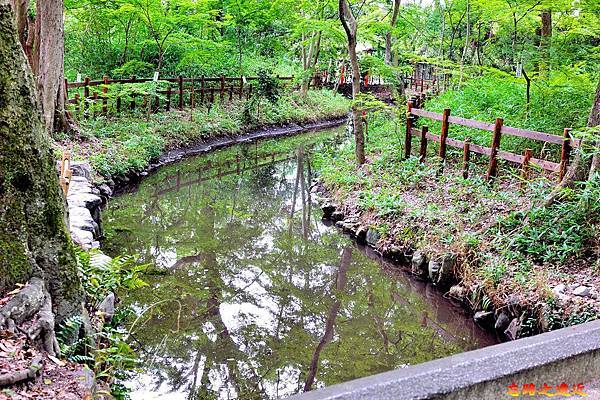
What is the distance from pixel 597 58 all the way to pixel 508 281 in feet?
23.3

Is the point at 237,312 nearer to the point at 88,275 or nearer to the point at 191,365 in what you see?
the point at 191,365

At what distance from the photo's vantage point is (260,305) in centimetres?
712

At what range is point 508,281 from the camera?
6402 mm

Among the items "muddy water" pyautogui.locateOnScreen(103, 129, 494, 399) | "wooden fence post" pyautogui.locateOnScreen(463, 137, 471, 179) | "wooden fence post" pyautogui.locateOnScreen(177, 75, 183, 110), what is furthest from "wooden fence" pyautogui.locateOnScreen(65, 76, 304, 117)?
"wooden fence post" pyautogui.locateOnScreen(463, 137, 471, 179)

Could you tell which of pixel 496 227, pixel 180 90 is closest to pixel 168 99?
pixel 180 90

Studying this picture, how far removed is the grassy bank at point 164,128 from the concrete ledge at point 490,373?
1087 cm

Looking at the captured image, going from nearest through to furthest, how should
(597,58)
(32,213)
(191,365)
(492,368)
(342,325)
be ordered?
(492,368)
(32,213)
(191,365)
(342,325)
(597,58)

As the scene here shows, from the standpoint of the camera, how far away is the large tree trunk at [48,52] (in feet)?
36.2

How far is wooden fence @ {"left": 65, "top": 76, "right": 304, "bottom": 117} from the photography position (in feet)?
47.9

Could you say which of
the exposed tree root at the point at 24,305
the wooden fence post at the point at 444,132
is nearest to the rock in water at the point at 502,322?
the wooden fence post at the point at 444,132

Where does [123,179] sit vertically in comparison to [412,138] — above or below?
below

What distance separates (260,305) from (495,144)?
4.73m

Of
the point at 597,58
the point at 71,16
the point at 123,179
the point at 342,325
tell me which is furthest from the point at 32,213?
the point at 71,16

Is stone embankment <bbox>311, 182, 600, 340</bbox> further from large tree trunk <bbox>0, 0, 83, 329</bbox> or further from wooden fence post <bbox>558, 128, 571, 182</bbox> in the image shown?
large tree trunk <bbox>0, 0, 83, 329</bbox>
